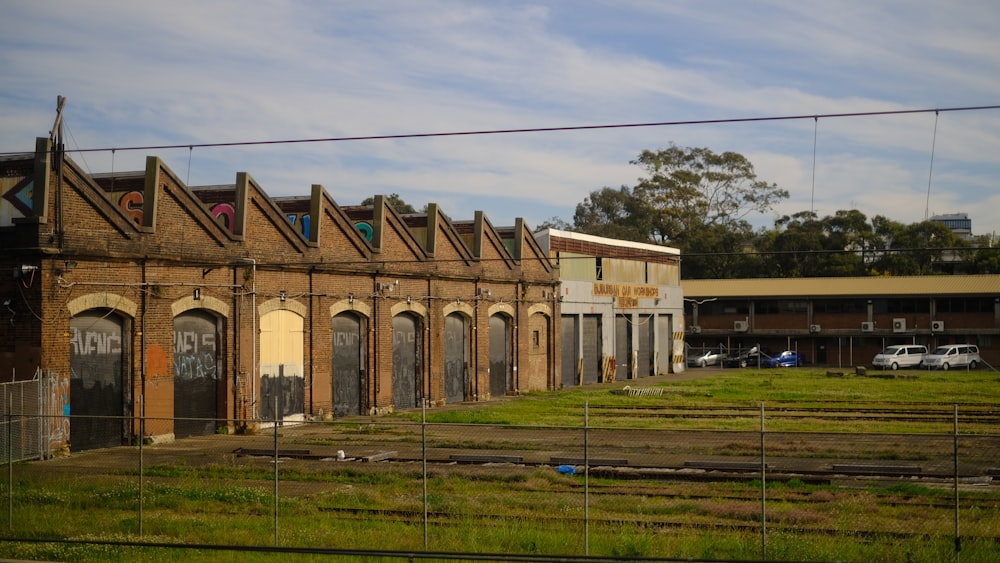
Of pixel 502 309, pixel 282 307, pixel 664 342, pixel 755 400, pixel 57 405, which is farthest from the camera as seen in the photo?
pixel 664 342

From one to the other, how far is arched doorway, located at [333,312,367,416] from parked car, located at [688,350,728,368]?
137 feet

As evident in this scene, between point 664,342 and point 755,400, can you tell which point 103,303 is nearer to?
point 755,400

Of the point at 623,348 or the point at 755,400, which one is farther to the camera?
the point at 623,348

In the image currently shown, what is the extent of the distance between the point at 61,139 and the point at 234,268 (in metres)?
6.81

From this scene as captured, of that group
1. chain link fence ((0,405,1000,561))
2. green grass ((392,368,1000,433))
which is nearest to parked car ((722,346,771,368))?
green grass ((392,368,1000,433))

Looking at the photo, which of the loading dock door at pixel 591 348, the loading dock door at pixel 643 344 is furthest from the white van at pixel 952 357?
the loading dock door at pixel 591 348

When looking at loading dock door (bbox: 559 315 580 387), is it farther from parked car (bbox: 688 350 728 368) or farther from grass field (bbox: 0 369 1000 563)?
parked car (bbox: 688 350 728 368)

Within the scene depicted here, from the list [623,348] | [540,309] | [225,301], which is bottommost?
[623,348]

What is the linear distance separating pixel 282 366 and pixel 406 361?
7.54 meters

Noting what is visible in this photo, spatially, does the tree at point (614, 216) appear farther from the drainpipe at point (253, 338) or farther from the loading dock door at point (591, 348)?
the drainpipe at point (253, 338)

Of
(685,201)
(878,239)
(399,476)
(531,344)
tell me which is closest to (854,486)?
(399,476)

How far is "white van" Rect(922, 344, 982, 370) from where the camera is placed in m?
63.2

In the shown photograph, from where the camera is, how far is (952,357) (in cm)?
6381

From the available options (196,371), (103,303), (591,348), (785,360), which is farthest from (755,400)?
(785,360)
